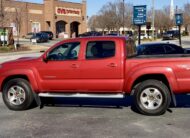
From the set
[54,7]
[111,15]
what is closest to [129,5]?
[111,15]

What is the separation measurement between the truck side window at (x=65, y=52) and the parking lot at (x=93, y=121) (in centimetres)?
124

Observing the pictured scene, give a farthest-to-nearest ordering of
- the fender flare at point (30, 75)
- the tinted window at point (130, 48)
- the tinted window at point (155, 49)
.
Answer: the tinted window at point (155, 49), the fender flare at point (30, 75), the tinted window at point (130, 48)

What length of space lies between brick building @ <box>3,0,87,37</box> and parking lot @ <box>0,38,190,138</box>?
6152 centimetres

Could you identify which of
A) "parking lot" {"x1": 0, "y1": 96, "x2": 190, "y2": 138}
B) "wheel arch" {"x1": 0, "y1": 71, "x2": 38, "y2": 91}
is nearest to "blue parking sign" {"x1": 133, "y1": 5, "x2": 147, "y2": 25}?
"parking lot" {"x1": 0, "y1": 96, "x2": 190, "y2": 138}

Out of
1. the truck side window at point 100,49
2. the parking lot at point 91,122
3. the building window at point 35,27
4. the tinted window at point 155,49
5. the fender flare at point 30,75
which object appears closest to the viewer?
the parking lot at point 91,122

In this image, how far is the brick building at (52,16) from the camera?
75125mm

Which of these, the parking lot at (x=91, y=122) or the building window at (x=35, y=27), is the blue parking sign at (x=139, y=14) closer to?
the parking lot at (x=91, y=122)

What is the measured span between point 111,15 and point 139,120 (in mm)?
77003

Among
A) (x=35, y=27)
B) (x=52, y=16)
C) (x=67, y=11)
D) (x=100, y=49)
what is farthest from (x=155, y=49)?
(x=67, y=11)

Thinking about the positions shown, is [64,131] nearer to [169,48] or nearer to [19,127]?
[19,127]

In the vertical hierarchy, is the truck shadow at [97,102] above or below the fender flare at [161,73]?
below

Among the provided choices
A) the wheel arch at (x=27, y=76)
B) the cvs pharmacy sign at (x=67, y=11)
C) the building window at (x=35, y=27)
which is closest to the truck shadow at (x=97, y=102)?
the wheel arch at (x=27, y=76)

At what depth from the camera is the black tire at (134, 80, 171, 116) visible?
8.52m

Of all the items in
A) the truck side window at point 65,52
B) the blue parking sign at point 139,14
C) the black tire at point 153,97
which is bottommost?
the black tire at point 153,97
